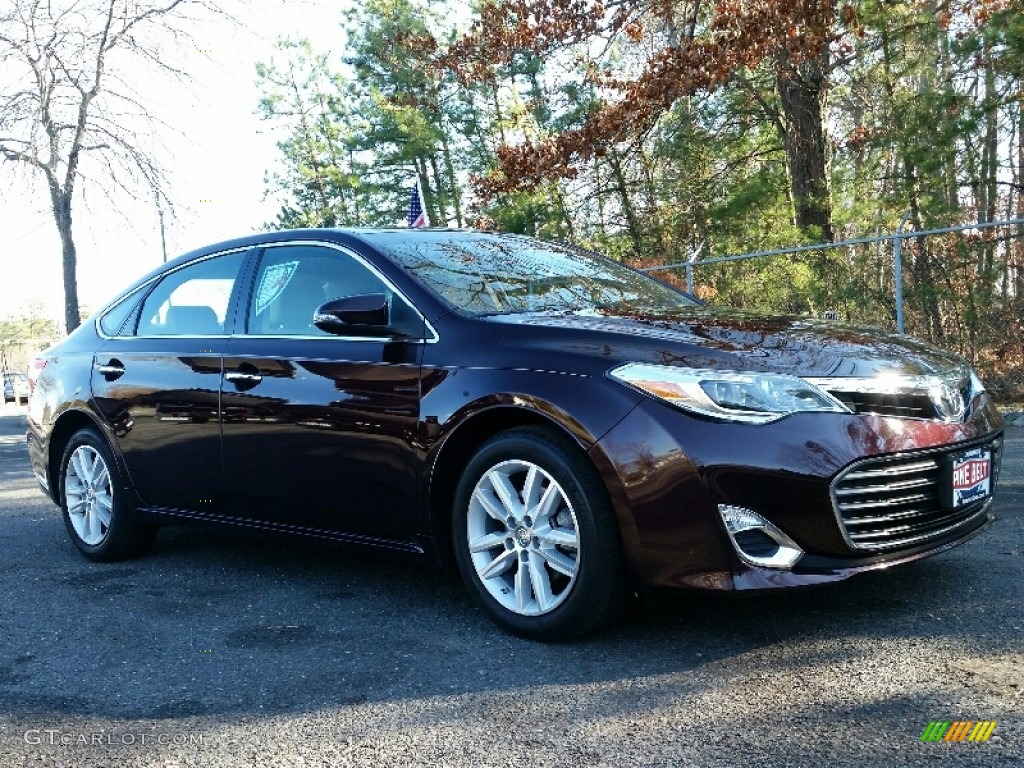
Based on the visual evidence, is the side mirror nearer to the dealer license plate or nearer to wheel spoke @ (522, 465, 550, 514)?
wheel spoke @ (522, 465, 550, 514)

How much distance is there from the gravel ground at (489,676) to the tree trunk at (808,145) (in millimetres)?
10843

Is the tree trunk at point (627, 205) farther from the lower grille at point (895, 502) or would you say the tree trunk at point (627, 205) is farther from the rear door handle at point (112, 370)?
the lower grille at point (895, 502)

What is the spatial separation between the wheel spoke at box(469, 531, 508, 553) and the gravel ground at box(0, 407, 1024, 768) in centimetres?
31

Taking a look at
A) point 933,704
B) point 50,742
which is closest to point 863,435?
point 933,704

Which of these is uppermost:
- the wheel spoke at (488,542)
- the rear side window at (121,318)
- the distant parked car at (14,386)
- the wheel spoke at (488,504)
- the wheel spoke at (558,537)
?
the rear side window at (121,318)

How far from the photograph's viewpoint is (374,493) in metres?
4.08

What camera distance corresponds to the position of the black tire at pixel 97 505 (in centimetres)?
532

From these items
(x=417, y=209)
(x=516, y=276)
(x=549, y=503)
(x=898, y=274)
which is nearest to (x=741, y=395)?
(x=549, y=503)

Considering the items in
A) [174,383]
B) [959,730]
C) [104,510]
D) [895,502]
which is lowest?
[959,730]

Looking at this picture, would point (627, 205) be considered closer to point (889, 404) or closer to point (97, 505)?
point (97, 505)

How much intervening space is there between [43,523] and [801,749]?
5.58 meters

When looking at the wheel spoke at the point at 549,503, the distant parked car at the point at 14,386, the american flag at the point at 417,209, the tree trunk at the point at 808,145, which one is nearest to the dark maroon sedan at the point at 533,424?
the wheel spoke at the point at 549,503

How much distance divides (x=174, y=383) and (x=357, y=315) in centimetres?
134

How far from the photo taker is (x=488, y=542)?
378cm
